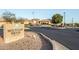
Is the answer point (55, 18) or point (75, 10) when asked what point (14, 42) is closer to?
point (55, 18)

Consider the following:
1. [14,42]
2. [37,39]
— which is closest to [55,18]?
[37,39]

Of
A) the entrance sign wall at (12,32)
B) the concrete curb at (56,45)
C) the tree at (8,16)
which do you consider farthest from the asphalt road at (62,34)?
the tree at (8,16)

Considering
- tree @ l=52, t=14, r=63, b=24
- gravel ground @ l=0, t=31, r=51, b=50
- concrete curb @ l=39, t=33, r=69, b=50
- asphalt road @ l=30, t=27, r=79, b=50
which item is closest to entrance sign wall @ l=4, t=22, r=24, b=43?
gravel ground @ l=0, t=31, r=51, b=50

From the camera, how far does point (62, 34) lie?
4.38 metres

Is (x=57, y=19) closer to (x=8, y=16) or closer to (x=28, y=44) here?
(x=28, y=44)

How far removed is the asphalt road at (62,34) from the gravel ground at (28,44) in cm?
13

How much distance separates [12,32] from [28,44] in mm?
294

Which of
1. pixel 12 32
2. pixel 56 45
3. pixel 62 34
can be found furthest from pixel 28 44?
pixel 62 34

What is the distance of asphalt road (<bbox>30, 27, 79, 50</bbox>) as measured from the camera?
171 inches

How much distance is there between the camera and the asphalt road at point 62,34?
434 cm

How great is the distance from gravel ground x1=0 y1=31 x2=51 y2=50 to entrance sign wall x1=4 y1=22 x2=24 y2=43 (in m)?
0.06

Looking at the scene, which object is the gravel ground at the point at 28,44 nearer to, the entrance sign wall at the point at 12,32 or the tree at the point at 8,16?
Result: the entrance sign wall at the point at 12,32

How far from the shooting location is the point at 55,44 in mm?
4305

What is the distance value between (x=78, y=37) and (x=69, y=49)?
0.23 m
